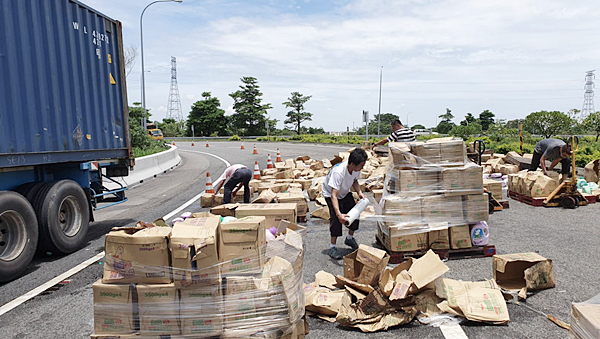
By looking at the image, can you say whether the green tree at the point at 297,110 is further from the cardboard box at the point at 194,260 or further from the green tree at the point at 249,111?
the cardboard box at the point at 194,260

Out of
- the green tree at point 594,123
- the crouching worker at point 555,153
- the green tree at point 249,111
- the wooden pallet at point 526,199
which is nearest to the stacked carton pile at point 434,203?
the wooden pallet at point 526,199

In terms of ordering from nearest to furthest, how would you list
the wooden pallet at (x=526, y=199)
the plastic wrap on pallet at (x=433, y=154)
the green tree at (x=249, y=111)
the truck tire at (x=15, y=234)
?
the truck tire at (x=15, y=234), the plastic wrap on pallet at (x=433, y=154), the wooden pallet at (x=526, y=199), the green tree at (x=249, y=111)

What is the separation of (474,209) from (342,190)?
5.75 ft

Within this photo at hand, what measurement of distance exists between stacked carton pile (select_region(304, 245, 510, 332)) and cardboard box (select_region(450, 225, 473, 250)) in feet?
4.49

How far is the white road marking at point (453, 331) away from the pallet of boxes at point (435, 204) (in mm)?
1785

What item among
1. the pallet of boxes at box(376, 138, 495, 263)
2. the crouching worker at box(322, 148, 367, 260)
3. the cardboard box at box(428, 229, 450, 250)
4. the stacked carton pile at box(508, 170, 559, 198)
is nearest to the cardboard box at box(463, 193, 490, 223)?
the pallet of boxes at box(376, 138, 495, 263)

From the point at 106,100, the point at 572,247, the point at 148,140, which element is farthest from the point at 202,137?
the point at 572,247

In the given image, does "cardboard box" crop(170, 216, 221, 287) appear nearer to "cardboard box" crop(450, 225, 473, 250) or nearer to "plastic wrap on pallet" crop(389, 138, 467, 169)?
"plastic wrap on pallet" crop(389, 138, 467, 169)

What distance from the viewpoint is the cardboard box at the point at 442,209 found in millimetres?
5547

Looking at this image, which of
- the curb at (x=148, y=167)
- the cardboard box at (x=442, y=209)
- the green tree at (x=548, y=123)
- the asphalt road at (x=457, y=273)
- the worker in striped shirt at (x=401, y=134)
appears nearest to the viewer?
the asphalt road at (x=457, y=273)

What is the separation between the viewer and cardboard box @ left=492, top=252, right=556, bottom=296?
4.26m

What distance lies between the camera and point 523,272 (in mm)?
4434

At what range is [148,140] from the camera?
24.4m

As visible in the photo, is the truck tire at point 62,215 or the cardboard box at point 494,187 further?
the cardboard box at point 494,187
